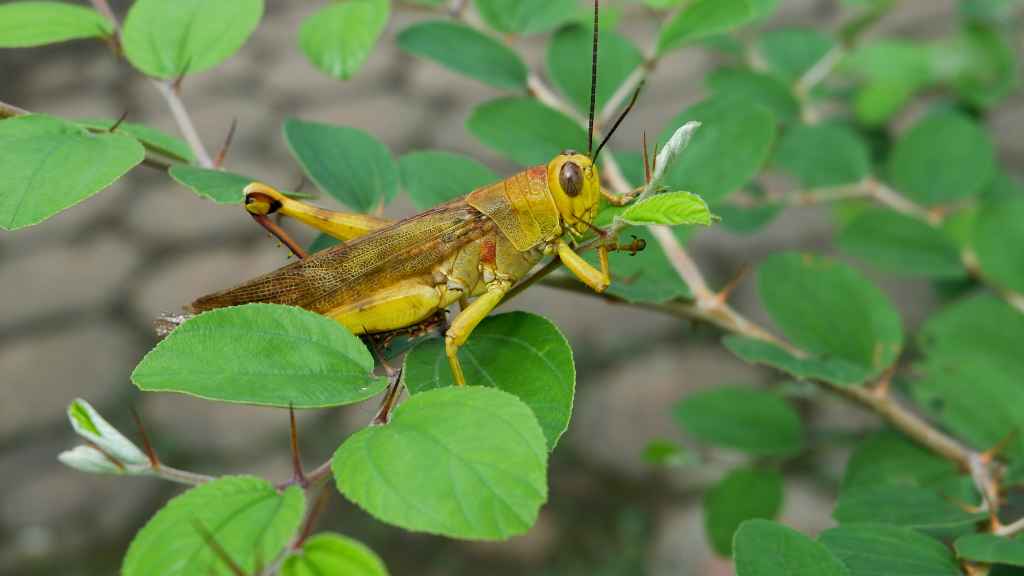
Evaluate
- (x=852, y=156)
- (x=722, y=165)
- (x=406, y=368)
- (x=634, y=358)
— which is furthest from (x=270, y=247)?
(x=406, y=368)

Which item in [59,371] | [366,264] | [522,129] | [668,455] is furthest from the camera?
[59,371]

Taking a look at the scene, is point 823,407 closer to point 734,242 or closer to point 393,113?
point 734,242

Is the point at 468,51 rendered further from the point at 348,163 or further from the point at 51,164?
the point at 51,164

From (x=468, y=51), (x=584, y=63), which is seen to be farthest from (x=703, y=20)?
(x=468, y=51)

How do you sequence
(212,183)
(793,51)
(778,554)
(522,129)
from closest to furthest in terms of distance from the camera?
(778,554) → (212,183) → (522,129) → (793,51)

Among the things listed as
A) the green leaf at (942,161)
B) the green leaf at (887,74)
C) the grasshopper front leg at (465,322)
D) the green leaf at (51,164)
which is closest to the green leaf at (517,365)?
the grasshopper front leg at (465,322)

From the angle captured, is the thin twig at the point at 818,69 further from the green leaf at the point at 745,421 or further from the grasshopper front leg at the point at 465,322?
the grasshopper front leg at the point at 465,322

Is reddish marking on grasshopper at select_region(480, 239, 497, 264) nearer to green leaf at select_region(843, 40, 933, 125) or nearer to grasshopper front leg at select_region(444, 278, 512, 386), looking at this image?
grasshopper front leg at select_region(444, 278, 512, 386)
